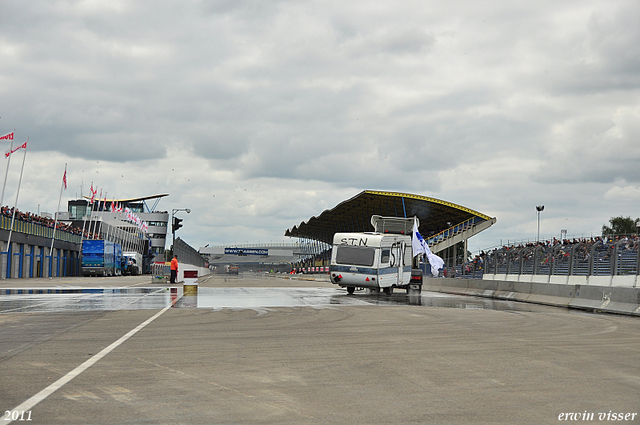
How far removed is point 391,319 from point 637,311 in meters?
7.29

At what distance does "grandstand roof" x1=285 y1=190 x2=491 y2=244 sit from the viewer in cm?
8181

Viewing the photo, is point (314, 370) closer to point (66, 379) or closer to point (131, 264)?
point (66, 379)

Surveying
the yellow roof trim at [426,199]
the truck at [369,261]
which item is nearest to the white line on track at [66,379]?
the truck at [369,261]

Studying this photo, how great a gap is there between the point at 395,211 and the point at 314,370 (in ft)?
279

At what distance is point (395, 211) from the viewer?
93.2 meters

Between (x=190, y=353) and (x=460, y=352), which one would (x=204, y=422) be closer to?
(x=190, y=353)

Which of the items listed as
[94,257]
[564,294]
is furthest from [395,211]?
[564,294]

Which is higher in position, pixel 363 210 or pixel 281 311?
pixel 363 210

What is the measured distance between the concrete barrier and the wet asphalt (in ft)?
15.4

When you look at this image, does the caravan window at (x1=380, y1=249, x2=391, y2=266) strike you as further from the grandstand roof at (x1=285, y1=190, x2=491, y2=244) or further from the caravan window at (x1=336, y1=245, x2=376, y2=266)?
the grandstand roof at (x1=285, y1=190, x2=491, y2=244)

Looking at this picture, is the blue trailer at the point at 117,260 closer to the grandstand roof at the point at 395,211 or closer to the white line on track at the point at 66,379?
the grandstand roof at the point at 395,211

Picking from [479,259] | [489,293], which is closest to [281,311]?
[489,293]

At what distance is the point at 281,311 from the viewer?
18.4m

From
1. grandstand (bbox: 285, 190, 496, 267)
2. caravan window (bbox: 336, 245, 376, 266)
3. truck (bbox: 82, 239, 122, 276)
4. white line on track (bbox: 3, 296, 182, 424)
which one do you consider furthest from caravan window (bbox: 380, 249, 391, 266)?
truck (bbox: 82, 239, 122, 276)
